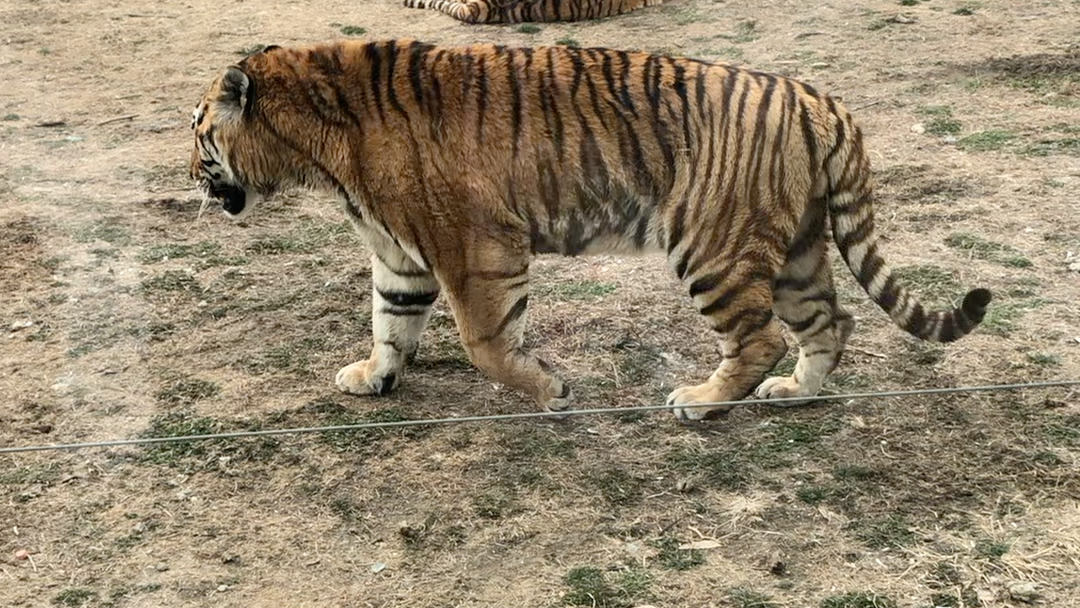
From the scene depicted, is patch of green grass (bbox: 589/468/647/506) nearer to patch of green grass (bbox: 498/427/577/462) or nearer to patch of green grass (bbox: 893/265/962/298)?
patch of green grass (bbox: 498/427/577/462)

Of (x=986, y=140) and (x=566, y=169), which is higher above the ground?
(x=566, y=169)

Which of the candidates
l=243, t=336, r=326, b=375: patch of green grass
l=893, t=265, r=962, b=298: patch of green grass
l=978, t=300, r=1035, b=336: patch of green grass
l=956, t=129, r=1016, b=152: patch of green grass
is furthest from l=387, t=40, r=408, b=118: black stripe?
l=956, t=129, r=1016, b=152: patch of green grass

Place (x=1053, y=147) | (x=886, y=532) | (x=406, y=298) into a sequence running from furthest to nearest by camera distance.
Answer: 1. (x=1053, y=147)
2. (x=406, y=298)
3. (x=886, y=532)

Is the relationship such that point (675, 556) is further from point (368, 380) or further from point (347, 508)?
point (368, 380)

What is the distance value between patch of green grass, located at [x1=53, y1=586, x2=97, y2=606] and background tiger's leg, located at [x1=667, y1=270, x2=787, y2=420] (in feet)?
6.95

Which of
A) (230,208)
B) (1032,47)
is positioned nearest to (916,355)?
(230,208)

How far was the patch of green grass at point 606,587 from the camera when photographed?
3.73m

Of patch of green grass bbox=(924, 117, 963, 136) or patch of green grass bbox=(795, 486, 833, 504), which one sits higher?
patch of green grass bbox=(924, 117, 963, 136)

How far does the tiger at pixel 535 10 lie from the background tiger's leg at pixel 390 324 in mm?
6874

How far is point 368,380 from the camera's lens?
198 inches

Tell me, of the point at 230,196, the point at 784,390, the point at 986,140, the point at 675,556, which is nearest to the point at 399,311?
the point at 230,196

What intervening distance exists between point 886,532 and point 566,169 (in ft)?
5.43

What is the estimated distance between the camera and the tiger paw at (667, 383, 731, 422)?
4.71 m

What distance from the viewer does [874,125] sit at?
8070mm
